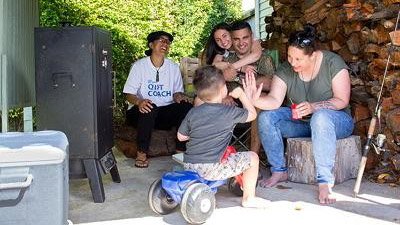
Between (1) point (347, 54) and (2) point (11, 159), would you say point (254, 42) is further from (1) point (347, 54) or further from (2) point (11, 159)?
(2) point (11, 159)

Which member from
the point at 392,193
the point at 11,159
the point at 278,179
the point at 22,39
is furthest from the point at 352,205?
the point at 22,39

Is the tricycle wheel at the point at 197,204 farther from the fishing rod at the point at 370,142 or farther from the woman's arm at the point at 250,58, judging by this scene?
the woman's arm at the point at 250,58

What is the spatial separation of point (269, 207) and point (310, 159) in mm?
708

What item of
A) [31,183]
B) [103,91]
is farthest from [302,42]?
[31,183]

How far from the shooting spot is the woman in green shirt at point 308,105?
319cm

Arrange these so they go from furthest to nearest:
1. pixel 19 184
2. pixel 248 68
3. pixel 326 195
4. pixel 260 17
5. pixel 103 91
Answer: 1. pixel 260 17
2. pixel 248 68
3. pixel 103 91
4. pixel 326 195
5. pixel 19 184

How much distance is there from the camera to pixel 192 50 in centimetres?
1005

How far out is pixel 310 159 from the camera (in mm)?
3465

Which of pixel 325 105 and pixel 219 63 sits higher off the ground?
pixel 219 63

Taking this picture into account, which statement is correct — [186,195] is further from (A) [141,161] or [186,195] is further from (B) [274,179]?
(A) [141,161]

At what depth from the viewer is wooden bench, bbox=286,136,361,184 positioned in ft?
11.4

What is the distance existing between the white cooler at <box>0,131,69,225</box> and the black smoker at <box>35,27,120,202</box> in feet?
3.58

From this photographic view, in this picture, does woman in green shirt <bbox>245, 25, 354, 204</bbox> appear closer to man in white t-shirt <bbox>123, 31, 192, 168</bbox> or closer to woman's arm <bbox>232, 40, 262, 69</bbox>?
woman's arm <bbox>232, 40, 262, 69</bbox>

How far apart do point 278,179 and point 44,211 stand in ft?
6.53
